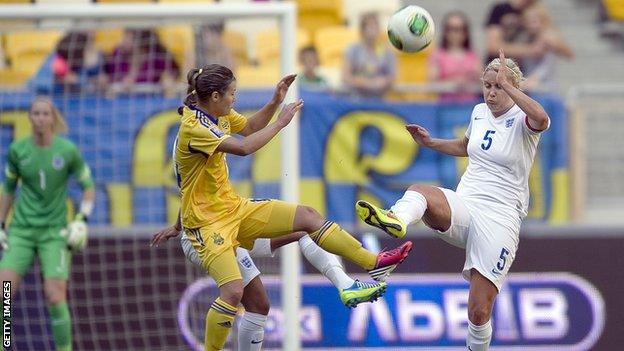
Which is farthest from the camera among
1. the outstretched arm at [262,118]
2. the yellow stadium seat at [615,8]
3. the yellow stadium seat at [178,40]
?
the yellow stadium seat at [615,8]

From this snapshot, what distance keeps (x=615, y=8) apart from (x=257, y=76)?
4992 mm

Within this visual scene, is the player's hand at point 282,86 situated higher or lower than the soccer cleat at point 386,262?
higher

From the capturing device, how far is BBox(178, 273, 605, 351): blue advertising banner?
1261 cm

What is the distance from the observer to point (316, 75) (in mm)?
14023

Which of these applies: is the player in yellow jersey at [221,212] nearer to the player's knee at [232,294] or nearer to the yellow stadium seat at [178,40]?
the player's knee at [232,294]

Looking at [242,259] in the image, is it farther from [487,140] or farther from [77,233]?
[77,233]

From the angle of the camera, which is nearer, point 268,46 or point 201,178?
point 201,178

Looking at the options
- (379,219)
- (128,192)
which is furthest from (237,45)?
(379,219)

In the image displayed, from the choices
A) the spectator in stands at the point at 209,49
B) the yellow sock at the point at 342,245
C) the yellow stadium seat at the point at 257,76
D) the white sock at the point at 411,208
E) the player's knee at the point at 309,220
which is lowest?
the yellow sock at the point at 342,245

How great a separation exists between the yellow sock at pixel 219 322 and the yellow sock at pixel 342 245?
735 mm

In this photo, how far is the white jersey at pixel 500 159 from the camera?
29.9 feet

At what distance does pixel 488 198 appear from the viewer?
30.2 feet

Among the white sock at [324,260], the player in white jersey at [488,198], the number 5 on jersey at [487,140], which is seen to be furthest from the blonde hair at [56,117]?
the number 5 on jersey at [487,140]

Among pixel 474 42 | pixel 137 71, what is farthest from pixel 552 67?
pixel 137 71
